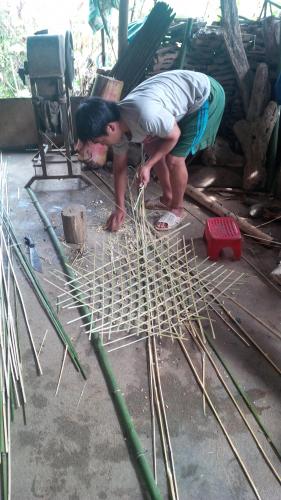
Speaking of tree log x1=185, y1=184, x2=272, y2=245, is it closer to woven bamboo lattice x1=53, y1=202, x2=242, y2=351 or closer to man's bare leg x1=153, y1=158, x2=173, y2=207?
man's bare leg x1=153, y1=158, x2=173, y2=207

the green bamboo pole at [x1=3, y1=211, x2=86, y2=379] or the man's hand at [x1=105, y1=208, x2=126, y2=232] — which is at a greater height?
the man's hand at [x1=105, y1=208, x2=126, y2=232]

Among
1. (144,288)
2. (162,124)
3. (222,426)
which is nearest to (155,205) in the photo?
(162,124)

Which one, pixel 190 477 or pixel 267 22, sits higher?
pixel 267 22

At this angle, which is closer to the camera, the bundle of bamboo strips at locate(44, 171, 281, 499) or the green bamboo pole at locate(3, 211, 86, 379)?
the bundle of bamboo strips at locate(44, 171, 281, 499)

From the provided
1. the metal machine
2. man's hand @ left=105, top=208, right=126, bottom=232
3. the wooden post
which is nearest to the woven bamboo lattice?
man's hand @ left=105, top=208, right=126, bottom=232

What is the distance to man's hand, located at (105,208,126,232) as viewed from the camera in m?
2.86

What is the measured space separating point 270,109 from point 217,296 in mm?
2001

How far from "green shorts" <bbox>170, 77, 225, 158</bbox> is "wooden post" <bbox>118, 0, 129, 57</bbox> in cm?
165

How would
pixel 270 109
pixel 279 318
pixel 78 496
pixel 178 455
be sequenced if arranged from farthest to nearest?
pixel 270 109 < pixel 279 318 < pixel 178 455 < pixel 78 496

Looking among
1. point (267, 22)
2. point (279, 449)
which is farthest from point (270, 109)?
point (279, 449)

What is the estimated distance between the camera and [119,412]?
61.8 inches

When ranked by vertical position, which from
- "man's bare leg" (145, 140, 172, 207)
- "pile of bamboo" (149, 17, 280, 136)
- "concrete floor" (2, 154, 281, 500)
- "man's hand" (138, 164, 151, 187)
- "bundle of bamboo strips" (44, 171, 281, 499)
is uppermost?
"pile of bamboo" (149, 17, 280, 136)

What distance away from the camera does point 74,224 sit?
103 inches

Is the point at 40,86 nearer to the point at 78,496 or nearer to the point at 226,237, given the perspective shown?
the point at 226,237
